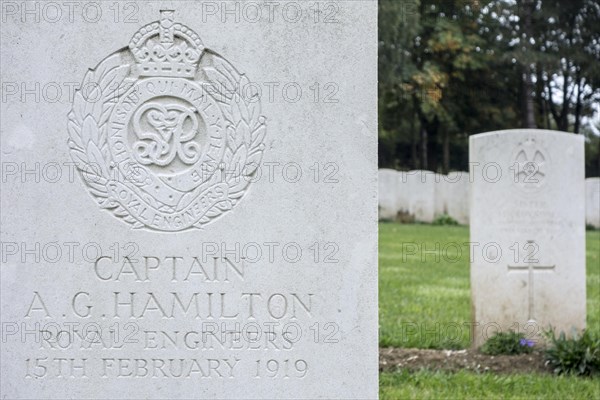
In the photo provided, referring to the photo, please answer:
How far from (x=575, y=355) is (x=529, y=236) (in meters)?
0.98

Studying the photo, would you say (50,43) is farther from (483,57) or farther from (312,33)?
(483,57)

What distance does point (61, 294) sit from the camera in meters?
3.05

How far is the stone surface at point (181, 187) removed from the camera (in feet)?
9.92

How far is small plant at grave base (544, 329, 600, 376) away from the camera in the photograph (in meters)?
5.22

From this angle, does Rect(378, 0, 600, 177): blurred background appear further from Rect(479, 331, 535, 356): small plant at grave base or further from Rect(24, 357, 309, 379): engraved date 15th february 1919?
Rect(24, 357, 309, 379): engraved date 15th february 1919

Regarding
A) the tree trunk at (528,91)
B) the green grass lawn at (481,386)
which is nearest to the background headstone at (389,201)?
the tree trunk at (528,91)

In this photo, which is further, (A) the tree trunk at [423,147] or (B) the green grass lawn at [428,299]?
(A) the tree trunk at [423,147]

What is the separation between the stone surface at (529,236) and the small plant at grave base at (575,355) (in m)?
0.41

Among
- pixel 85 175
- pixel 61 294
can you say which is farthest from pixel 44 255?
pixel 85 175

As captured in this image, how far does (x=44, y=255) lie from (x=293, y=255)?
98 centimetres

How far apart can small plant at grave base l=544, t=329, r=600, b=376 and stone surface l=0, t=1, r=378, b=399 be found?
271 cm

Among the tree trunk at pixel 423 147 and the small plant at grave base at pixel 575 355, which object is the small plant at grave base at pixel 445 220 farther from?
the small plant at grave base at pixel 575 355

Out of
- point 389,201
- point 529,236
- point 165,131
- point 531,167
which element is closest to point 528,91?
point 389,201

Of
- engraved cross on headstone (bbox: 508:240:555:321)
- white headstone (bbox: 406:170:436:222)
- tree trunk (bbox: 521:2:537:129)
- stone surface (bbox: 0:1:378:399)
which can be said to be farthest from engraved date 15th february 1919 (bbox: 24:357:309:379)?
tree trunk (bbox: 521:2:537:129)
